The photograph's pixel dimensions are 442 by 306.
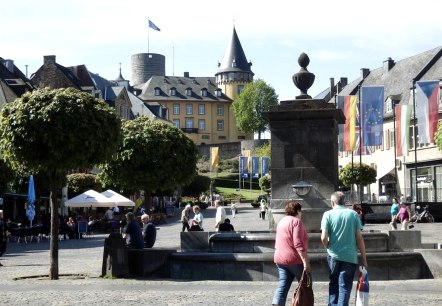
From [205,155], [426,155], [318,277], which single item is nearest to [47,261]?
[318,277]

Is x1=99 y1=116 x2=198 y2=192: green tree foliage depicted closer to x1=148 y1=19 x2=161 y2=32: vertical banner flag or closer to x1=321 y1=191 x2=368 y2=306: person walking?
x1=321 y1=191 x2=368 y2=306: person walking

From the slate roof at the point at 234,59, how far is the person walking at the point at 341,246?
141m

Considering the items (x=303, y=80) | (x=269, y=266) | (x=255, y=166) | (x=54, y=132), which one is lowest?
(x=269, y=266)

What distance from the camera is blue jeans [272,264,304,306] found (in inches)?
411

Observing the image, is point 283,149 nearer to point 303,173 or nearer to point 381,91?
point 303,173

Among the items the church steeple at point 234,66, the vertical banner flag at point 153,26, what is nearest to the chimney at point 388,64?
the vertical banner flag at point 153,26

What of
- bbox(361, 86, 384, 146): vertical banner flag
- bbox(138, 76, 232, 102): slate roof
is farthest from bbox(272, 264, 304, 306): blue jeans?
bbox(138, 76, 232, 102): slate roof

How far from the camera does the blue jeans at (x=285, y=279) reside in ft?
34.3

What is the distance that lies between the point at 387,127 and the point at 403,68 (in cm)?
636

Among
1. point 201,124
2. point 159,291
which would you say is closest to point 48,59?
point 159,291

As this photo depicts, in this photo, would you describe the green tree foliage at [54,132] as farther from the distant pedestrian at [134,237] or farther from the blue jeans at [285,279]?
the blue jeans at [285,279]

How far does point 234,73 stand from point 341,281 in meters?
141

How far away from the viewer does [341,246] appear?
34.2ft

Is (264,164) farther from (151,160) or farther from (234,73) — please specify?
(234,73)
